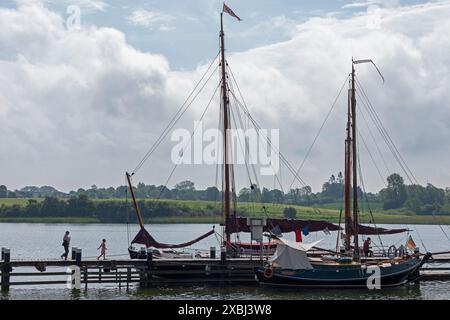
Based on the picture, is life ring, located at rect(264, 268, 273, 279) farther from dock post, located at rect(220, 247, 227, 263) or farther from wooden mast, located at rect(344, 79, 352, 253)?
wooden mast, located at rect(344, 79, 352, 253)

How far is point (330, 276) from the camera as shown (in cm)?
5478

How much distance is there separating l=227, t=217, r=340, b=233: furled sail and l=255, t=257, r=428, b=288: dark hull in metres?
7.13

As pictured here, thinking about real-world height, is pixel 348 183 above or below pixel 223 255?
above


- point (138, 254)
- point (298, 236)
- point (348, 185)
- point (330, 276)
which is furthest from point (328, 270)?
point (138, 254)

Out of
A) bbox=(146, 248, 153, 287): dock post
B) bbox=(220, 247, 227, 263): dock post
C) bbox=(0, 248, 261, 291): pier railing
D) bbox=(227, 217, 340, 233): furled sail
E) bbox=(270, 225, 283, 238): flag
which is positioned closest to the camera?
bbox=(0, 248, 261, 291): pier railing

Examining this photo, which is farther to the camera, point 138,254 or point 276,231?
point 276,231

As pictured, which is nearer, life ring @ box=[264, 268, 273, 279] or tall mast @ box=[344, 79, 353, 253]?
life ring @ box=[264, 268, 273, 279]

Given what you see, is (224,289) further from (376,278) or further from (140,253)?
(376,278)

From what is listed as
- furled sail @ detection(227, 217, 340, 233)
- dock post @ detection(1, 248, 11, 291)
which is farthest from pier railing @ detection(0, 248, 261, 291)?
furled sail @ detection(227, 217, 340, 233)

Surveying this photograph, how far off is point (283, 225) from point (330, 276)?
9.51 metres

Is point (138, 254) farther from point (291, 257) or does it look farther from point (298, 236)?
point (298, 236)

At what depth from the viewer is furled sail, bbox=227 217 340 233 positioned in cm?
6100
